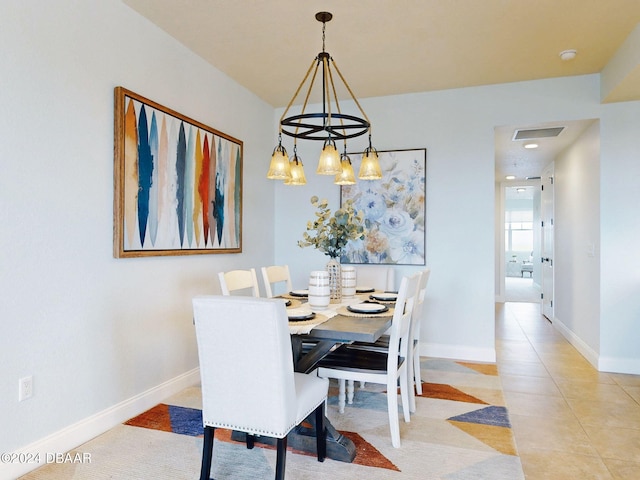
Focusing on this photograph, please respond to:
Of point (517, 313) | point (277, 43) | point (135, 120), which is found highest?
point (277, 43)

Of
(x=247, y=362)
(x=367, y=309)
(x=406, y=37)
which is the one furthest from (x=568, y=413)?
(x=406, y=37)

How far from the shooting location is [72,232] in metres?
2.33

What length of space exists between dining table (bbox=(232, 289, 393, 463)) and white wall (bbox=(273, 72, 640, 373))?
1828 mm

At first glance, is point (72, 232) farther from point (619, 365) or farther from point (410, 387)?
point (619, 365)

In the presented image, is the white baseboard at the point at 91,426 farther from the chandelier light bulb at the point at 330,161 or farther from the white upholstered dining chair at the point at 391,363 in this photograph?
the chandelier light bulb at the point at 330,161

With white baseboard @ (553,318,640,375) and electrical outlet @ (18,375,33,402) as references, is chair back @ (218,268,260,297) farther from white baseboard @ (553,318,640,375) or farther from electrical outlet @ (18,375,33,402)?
white baseboard @ (553,318,640,375)

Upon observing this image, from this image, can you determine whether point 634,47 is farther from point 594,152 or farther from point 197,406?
point 197,406

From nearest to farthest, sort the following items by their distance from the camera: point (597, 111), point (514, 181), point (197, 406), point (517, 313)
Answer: point (197, 406)
point (597, 111)
point (517, 313)
point (514, 181)

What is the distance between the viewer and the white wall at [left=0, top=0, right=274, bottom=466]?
6.68 ft

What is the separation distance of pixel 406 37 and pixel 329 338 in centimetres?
229

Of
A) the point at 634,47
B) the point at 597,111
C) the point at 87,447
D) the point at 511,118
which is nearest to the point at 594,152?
the point at 597,111

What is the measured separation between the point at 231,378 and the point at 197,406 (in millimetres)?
1384

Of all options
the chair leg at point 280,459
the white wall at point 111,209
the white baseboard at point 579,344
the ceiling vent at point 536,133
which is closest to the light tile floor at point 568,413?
the white baseboard at point 579,344

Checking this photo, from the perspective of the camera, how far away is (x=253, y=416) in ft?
5.74
